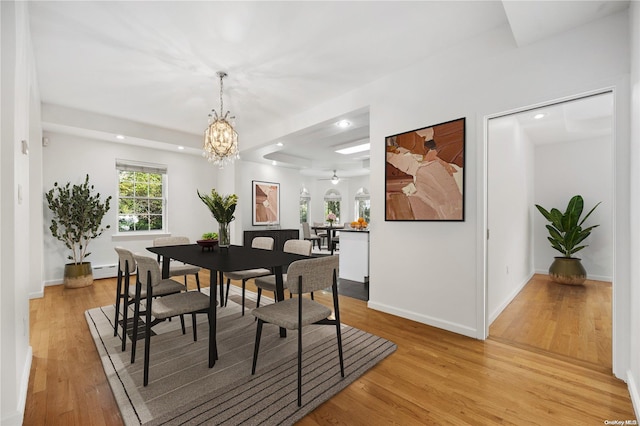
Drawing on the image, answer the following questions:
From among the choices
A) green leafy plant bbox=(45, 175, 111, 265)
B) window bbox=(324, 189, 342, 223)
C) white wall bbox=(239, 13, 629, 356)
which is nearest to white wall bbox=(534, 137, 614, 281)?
white wall bbox=(239, 13, 629, 356)

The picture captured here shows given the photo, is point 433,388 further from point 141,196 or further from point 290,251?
point 141,196

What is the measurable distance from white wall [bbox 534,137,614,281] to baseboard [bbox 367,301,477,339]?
3903 millimetres

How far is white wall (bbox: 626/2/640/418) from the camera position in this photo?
1.63 m

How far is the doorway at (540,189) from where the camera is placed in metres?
3.18

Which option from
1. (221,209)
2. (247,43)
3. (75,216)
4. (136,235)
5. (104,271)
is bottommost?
(104,271)

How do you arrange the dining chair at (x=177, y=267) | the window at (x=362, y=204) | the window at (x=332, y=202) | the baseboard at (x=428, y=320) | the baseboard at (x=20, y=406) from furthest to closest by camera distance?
→ 1. the window at (x=332, y=202)
2. the window at (x=362, y=204)
3. the dining chair at (x=177, y=267)
4. the baseboard at (x=428, y=320)
5. the baseboard at (x=20, y=406)

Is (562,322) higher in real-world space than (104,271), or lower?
lower

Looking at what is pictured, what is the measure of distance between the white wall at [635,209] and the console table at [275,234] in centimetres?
581

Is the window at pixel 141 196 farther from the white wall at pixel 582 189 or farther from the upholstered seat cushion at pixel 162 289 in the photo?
the white wall at pixel 582 189

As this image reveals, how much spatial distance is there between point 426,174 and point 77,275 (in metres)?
5.32

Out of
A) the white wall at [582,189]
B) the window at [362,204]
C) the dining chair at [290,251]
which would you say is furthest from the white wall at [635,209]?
the window at [362,204]

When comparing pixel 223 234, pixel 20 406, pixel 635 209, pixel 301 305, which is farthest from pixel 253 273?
pixel 635 209

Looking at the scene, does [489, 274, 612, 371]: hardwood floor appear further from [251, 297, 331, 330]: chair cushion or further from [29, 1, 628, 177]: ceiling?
[29, 1, 628, 177]: ceiling

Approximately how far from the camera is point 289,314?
1915 millimetres
